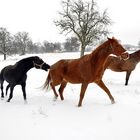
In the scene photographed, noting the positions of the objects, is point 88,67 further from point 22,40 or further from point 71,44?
point 22,40

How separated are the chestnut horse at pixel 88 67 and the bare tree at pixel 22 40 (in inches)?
2757

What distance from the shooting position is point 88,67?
6.63m

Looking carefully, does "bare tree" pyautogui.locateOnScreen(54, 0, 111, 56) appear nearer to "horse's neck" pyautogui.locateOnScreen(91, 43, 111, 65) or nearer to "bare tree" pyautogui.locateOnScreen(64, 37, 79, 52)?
"bare tree" pyautogui.locateOnScreen(64, 37, 79, 52)

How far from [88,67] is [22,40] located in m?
74.3

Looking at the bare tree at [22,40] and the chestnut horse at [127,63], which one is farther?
the bare tree at [22,40]

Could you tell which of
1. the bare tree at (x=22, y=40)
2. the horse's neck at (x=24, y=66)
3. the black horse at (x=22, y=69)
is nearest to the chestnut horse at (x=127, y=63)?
the black horse at (x=22, y=69)

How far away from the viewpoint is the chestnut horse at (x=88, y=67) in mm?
6285

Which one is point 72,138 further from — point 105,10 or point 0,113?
point 105,10

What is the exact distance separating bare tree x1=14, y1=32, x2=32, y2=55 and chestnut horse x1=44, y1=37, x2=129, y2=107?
2757 inches

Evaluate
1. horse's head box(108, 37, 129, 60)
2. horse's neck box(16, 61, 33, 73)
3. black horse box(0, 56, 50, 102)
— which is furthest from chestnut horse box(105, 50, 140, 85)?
horse's head box(108, 37, 129, 60)

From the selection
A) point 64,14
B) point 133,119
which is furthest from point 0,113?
point 64,14

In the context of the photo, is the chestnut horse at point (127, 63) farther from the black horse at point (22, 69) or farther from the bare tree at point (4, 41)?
the bare tree at point (4, 41)

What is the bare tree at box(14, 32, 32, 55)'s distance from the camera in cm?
7638

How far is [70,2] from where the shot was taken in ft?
122
